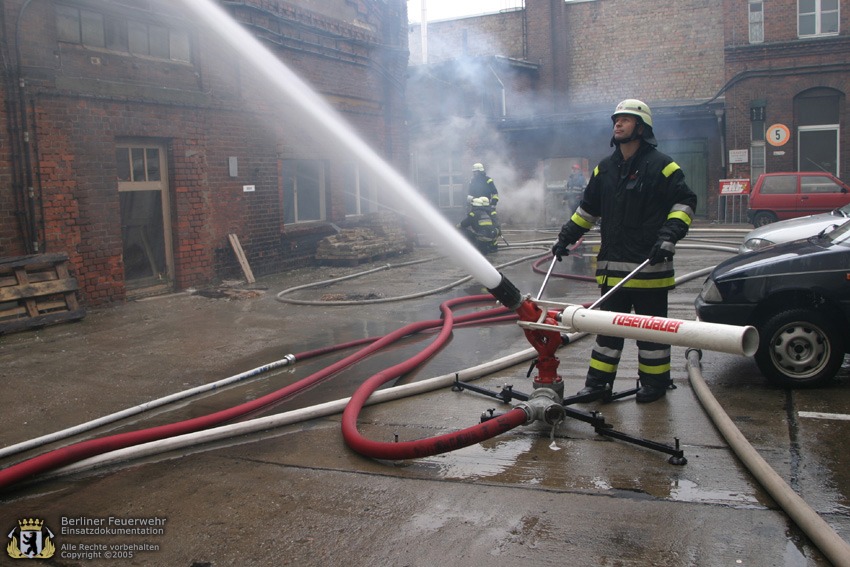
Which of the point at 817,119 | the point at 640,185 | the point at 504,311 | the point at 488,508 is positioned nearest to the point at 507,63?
the point at 817,119

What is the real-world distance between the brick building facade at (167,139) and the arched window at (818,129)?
47.6 feet

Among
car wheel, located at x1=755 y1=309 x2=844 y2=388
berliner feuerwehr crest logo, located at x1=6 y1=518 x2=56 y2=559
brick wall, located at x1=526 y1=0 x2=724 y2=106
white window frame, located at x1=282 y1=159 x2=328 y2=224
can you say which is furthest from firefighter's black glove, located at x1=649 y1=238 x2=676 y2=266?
brick wall, located at x1=526 y1=0 x2=724 y2=106

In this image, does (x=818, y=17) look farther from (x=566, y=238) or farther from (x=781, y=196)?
(x=566, y=238)

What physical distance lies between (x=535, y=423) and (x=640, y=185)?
1789 millimetres

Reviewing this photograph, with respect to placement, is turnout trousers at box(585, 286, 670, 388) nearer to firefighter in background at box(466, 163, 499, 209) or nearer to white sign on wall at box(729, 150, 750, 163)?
firefighter in background at box(466, 163, 499, 209)

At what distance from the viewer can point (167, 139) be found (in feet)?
38.6

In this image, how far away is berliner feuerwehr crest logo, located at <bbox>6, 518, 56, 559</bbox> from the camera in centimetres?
358

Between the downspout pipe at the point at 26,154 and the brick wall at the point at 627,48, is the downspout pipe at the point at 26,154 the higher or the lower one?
the lower one

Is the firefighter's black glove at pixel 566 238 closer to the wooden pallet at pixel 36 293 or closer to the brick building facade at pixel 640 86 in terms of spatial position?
the wooden pallet at pixel 36 293

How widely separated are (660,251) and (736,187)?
20190 millimetres

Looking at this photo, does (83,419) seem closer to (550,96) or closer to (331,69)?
(331,69)

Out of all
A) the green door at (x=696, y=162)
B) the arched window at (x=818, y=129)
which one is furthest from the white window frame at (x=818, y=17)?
the green door at (x=696, y=162)

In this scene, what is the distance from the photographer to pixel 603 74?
30.3 metres

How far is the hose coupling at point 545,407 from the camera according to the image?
4.52m
